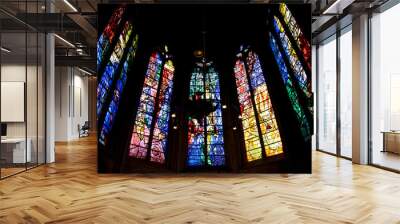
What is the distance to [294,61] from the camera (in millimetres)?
6938

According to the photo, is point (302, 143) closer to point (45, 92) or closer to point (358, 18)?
point (358, 18)

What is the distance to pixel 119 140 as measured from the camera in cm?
695

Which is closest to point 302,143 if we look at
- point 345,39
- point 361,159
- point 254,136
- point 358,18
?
point 254,136

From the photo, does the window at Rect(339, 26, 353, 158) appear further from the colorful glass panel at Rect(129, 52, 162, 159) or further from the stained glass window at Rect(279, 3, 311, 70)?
the colorful glass panel at Rect(129, 52, 162, 159)

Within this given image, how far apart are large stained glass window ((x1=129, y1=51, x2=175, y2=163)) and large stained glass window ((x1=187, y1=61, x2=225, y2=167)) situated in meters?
0.47

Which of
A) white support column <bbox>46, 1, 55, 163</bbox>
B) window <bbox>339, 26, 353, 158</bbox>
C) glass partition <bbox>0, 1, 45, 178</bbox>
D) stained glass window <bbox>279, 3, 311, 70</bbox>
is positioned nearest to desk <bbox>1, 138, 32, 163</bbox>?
glass partition <bbox>0, 1, 45, 178</bbox>

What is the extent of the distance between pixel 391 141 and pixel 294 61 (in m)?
2.78

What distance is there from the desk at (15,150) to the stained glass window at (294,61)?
545cm

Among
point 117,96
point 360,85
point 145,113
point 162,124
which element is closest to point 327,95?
point 360,85

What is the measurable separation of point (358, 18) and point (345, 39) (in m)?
1.25

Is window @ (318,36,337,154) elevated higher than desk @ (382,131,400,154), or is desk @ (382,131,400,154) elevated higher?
window @ (318,36,337,154)

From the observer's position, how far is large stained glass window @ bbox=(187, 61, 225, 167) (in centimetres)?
698

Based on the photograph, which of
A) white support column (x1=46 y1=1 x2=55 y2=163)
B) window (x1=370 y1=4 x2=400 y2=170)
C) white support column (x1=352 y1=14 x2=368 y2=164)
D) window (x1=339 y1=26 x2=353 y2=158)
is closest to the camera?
window (x1=370 y1=4 x2=400 y2=170)

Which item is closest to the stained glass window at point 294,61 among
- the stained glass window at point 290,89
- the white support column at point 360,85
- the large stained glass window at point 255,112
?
the stained glass window at point 290,89
